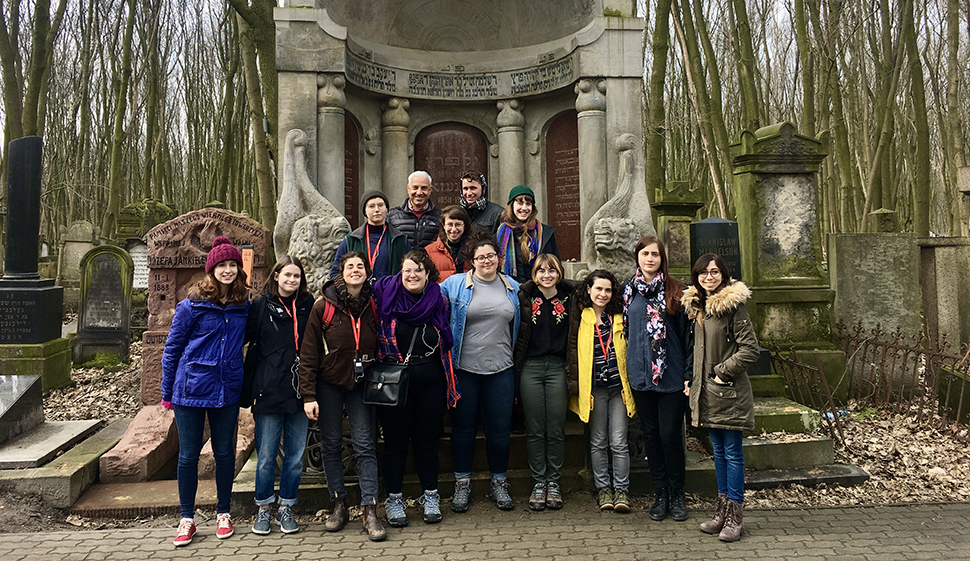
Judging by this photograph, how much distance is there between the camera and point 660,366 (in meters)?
3.92

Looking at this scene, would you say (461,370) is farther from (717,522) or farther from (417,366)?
(717,522)

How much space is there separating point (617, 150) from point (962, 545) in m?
4.56

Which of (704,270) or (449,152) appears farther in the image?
(449,152)

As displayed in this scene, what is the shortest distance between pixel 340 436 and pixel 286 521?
0.62 meters

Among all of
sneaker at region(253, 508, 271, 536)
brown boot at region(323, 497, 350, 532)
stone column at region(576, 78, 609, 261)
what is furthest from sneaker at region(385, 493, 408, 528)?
stone column at region(576, 78, 609, 261)

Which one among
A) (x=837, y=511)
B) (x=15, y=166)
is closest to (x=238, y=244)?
(x=15, y=166)

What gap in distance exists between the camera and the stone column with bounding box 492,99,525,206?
25.6 ft

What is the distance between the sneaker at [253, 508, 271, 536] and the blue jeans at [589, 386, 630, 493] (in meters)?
2.11

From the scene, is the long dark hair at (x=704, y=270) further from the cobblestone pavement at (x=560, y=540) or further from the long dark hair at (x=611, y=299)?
the cobblestone pavement at (x=560, y=540)

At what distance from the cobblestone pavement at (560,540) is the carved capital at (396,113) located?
4980 mm

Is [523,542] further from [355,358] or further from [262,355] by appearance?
[262,355]

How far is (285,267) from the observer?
3.88 metres

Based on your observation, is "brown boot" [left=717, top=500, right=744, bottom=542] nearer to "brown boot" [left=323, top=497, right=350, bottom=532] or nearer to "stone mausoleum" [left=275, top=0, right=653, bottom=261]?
"brown boot" [left=323, top=497, right=350, bottom=532]

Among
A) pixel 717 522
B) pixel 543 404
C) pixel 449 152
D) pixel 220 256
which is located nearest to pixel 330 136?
pixel 449 152
